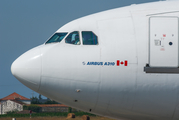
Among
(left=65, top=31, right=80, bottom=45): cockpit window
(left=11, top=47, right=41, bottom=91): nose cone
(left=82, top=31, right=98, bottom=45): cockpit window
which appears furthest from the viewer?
(left=65, top=31, right=80, bottom=45): cockpit window

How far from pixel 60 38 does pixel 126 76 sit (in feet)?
9.80

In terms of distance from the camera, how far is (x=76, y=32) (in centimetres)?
1402

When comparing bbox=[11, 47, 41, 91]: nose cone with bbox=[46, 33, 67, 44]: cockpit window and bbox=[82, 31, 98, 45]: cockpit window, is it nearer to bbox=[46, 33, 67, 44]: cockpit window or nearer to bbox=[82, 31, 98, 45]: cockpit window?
bbox=[46, 33, 67, 44]: cockpit window

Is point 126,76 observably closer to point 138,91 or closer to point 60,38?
point 138,91

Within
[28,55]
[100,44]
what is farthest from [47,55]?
[100,44]

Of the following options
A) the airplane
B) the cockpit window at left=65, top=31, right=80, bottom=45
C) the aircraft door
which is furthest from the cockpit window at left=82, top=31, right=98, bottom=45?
Result: the aircraft door

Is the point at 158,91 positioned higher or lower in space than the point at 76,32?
lower

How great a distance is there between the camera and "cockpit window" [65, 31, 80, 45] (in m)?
13.8

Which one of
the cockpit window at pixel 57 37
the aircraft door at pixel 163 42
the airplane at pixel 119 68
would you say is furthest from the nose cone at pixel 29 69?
the aircraft door at pixel 163 42

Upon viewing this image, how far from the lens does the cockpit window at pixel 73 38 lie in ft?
45.3

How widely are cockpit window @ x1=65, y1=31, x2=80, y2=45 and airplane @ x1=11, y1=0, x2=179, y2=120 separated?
0.18 ft

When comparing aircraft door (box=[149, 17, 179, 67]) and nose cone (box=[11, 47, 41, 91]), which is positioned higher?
aircraft door (box=[149, 17, 179, 67])

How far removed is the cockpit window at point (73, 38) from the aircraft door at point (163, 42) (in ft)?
8.94

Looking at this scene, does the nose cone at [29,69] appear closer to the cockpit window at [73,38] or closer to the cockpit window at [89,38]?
the cockpit window at [73,38]
